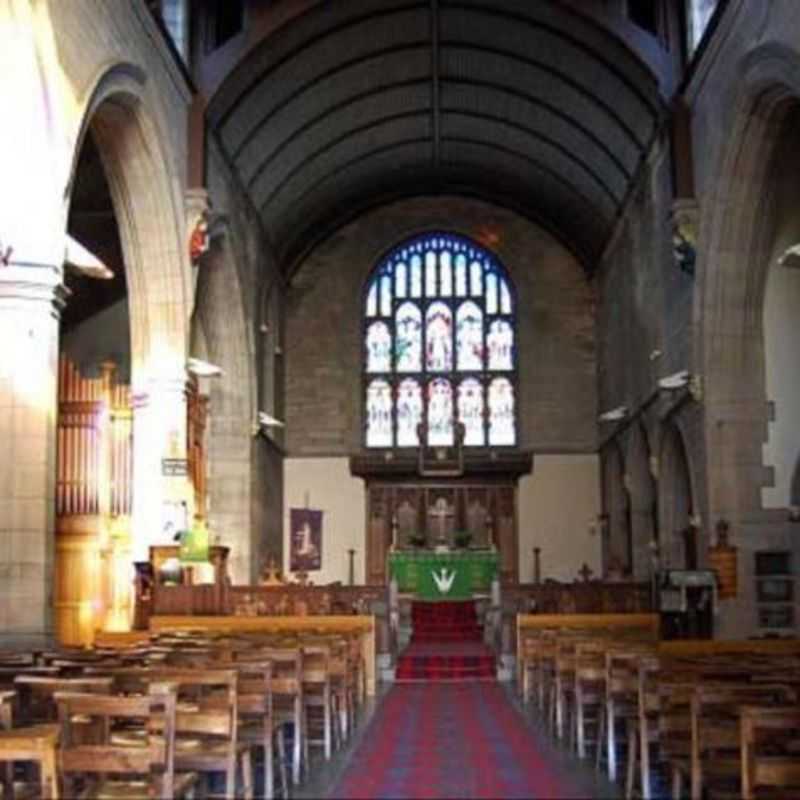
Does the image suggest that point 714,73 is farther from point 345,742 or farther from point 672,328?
point 345,742

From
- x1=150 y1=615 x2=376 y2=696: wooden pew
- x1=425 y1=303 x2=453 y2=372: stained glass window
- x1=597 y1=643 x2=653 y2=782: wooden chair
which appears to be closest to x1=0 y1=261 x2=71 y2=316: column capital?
x1=150 y1=615 x2=376 y2=696: wooden pew

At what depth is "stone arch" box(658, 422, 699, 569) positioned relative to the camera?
22.0 meters

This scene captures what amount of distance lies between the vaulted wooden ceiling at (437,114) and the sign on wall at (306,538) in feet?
19.3

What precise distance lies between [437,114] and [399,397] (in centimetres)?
762

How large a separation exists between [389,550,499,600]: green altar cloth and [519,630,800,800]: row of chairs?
38.0ft

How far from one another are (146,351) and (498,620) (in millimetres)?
6327

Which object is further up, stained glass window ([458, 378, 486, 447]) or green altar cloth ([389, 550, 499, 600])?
stained glass window ([458, 378, 486, 447])

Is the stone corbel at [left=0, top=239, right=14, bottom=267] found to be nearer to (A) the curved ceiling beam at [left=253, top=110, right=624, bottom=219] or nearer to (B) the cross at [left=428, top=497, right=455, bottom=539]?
(A) the curved ceiling beam at [left=253, top=110, right=624, bottom=219]

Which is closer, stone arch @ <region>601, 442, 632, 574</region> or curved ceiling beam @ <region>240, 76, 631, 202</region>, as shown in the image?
curved ceiling beam @ <region>240, 76, 631, 202</region>

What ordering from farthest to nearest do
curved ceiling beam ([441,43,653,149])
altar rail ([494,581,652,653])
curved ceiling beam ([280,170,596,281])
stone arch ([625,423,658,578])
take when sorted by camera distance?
curved ceiling beam ([280,170,596,281]) < stone arch ([625,423,658,578]) < curved ceiling beam ([441,43,653,149]) < altar rail ([494,581,652,653])

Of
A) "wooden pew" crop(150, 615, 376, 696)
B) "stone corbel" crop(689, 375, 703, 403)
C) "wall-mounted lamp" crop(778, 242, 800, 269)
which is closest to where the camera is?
"wall-mounted lamp" crop(778, 242, 800, 269)

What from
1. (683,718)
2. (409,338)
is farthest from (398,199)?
(683,718)

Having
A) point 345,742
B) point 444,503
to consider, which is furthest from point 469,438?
point 345,742

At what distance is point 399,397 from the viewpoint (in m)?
32.2
